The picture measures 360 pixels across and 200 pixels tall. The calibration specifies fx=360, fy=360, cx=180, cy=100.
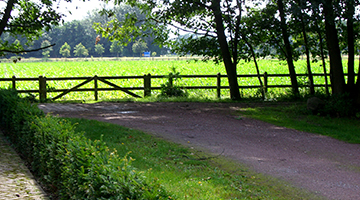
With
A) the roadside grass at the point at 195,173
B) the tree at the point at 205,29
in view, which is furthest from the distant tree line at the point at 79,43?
the roadside grass at the point at 195,173

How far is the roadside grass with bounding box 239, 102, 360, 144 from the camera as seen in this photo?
971 cm

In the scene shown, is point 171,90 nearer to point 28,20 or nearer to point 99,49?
Result: point 28,20

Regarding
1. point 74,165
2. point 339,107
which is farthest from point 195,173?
point 339,107

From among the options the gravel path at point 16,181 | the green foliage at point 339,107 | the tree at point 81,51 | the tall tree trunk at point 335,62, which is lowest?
the gravel path at point 16,181

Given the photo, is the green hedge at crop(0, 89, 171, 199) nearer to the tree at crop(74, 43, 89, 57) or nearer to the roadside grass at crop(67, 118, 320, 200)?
the roadside grass at crop(67, 118, 320, 200)

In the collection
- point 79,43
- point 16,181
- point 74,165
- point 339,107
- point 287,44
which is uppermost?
point 79,43

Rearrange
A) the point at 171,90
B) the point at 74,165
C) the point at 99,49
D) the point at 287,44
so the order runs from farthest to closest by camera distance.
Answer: the point at 99,49
the point at 171,90
the point at 287,44
the point at 74,165

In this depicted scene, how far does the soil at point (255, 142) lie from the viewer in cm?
605

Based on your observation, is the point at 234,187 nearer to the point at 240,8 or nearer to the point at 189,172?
the point at 189,172

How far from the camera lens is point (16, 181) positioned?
6.04 meters

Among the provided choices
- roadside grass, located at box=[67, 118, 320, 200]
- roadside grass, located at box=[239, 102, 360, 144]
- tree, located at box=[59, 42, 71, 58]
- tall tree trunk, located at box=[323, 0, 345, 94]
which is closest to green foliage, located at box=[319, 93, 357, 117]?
roadside grass, located at box=[239, 102, 360, 144]

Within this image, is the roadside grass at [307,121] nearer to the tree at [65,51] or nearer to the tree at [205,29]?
the tree at [205,29]

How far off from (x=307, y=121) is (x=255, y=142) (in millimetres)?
3747

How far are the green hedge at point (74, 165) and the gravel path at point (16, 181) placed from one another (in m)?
0.16
